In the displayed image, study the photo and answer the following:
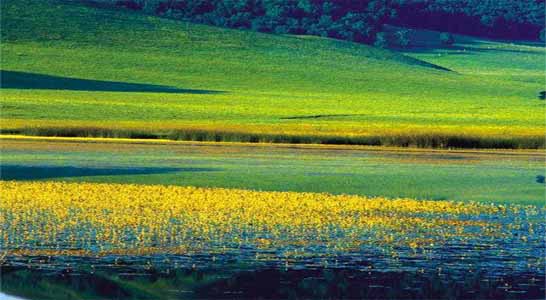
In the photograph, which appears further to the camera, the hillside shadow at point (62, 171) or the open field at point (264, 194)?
the hillside shadow at point (62, 171)

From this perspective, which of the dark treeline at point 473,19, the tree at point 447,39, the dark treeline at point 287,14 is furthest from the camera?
the dark treeline at point 473,19

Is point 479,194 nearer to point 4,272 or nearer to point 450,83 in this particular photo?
point 4,272

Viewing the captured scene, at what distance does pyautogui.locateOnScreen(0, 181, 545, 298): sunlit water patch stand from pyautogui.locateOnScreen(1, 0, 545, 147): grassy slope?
60.7 feet

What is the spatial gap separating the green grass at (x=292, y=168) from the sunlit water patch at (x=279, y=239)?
102 inches

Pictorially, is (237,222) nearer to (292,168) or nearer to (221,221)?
A: (221,221)

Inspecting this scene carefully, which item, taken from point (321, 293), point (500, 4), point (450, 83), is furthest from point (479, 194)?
point (500, 4)

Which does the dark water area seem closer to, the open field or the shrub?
the open field

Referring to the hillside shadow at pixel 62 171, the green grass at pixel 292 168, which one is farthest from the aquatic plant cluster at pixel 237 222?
the hillside shadow at pixel 62 171

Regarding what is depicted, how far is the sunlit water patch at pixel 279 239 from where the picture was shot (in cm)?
1798

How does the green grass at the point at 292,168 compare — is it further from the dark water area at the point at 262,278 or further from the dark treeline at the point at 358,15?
the dark treeline at the point at 358,15

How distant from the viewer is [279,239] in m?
20.7

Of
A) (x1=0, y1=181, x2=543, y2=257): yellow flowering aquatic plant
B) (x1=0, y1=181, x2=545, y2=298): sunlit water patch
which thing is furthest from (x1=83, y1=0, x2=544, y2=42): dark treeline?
(x1=0, y1=181, x2=545, y2=298): sunlit water patch

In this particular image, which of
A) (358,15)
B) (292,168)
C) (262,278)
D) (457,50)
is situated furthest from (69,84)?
(262,278)

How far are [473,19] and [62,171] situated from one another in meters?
120
